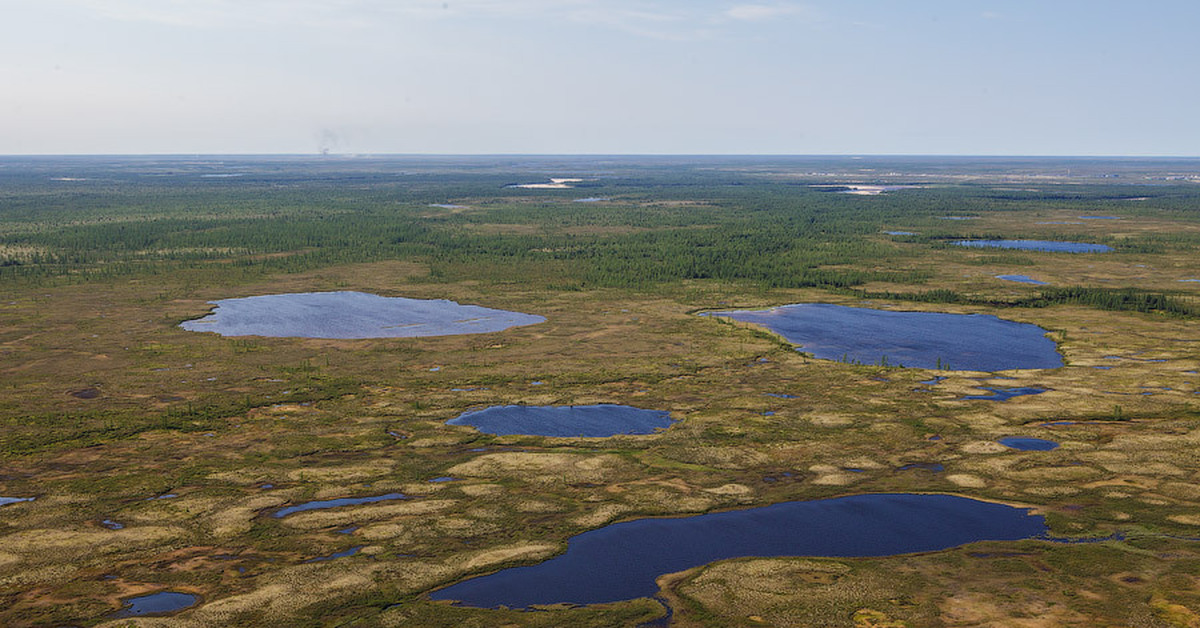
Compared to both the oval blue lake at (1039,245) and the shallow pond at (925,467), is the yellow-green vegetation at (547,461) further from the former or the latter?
the oval blue lake at (1039,245)

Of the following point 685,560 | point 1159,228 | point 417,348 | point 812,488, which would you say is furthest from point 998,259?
point 685,560

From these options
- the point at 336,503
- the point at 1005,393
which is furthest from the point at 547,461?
the point at 1005,393

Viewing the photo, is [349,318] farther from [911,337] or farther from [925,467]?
[925,467]

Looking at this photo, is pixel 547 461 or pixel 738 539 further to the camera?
pixel 547 461

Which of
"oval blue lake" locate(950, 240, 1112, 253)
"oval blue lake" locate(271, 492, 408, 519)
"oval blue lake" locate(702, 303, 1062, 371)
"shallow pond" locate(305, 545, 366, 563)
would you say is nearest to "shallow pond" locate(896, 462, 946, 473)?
"oval blue lake" locate(702, 303, 1062, 371)

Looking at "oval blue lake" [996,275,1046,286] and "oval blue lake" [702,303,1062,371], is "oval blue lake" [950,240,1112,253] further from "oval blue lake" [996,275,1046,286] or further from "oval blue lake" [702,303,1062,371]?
"oval blue lake" [702,303,1062,371]

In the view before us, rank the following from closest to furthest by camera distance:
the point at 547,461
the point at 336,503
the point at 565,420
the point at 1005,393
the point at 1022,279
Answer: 1. the point at 336,503
2. the point at 547,461
3. the point at 565,420
4. the point at 1005,393
5. the point at 1022,279
